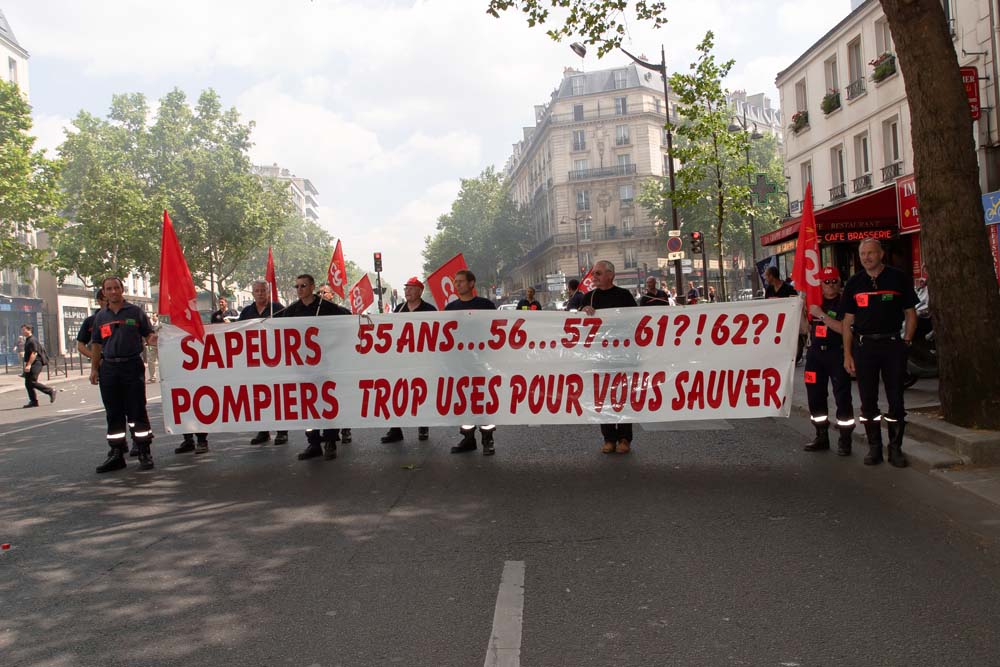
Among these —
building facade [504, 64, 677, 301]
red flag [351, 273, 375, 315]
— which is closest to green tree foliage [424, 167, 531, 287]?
building facade [504, 64, 677, 301]

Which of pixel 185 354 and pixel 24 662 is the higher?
pixel 185 354

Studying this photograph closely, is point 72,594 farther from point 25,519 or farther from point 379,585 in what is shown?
point 25,519

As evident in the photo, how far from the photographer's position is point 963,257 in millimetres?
7402

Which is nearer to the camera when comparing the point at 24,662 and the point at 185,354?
the point at 24,662

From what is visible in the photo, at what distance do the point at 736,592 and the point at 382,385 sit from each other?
4889 mm

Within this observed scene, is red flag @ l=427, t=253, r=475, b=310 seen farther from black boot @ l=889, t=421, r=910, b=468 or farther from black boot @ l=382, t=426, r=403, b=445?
black boot @ l=889, t=421, r=910, b=468

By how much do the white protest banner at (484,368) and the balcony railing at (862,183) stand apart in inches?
773

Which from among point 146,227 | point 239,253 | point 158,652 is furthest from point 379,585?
point 239,253

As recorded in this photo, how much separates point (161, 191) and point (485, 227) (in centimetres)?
4036

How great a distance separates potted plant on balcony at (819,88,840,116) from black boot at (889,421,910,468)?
73.7 feet

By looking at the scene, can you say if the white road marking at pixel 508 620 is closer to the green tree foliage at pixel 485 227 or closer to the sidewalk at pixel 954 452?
the sidewalk at pixel 954 452

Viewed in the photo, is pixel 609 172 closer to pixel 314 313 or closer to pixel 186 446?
pixel 314 313

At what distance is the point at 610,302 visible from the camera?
8.52 metres

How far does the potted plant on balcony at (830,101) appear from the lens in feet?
88.4
